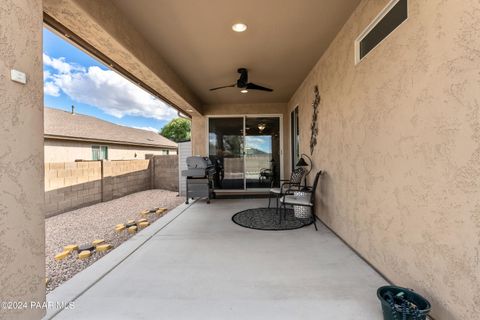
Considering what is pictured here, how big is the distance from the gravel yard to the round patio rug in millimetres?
1832

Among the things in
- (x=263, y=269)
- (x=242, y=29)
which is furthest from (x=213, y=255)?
(x=242, y=29)

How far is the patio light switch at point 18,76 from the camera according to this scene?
1377mm

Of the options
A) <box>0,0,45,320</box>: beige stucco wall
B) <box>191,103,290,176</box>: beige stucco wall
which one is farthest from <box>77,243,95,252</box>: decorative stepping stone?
<box>191,103,290,176</box>: beige stucco wall

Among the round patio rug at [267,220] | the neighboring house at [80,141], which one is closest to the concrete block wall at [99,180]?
the neighboring house at [80,141]

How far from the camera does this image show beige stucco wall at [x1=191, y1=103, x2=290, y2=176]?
22.5 feet

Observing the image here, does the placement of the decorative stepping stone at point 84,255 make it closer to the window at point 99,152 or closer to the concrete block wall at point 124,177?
the concrete block wall at point 124,177

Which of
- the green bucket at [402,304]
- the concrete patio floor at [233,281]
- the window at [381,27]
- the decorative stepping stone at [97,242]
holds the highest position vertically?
the window at [381,27]

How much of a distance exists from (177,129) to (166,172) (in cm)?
2284

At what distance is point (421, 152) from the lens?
159 cm

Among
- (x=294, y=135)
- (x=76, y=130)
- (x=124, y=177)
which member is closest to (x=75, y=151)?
(x=76, y=130)

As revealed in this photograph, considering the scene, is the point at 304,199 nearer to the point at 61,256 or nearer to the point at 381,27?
the point at 381,27

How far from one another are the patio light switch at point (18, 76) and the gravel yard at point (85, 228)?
1.87 meters

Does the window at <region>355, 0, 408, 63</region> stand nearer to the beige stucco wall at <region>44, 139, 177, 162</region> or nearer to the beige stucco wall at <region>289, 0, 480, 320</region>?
the beige stucco wall at <region>289, 0, 480, 320</region>

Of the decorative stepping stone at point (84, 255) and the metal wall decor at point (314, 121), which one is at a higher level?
the metal wall decor at point (314, 121)
